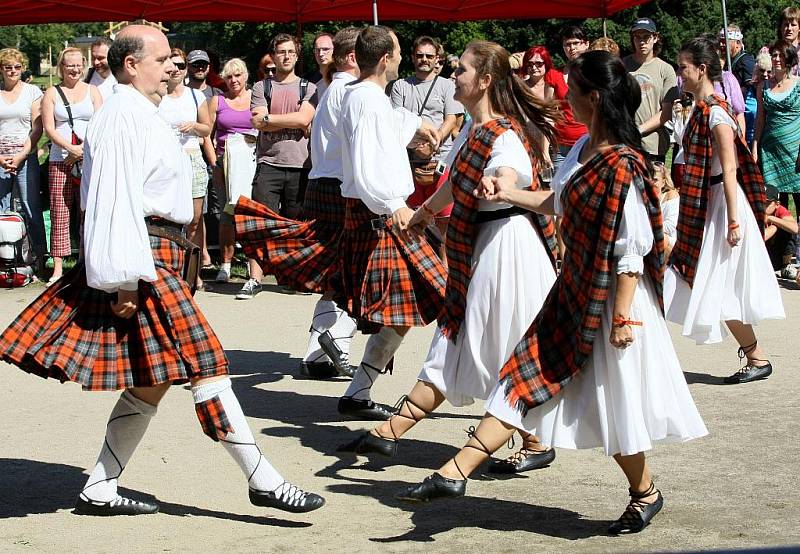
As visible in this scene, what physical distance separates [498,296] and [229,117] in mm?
6159

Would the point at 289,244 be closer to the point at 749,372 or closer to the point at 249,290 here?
the point at 749,372

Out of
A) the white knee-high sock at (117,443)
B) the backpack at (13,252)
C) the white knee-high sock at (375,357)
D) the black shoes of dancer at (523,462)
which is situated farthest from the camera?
the backpack at (13,252)

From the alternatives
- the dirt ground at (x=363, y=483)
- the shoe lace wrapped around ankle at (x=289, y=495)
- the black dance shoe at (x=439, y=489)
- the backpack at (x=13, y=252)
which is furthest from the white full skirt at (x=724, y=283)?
the backpack at (x=13, y=252)

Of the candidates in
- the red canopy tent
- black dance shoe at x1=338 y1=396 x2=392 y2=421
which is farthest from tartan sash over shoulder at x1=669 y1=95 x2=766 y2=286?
the red canopy tent

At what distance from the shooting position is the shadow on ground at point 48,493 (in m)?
4.98

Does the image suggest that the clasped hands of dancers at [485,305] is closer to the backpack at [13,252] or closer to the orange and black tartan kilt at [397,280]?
the orange and black tartan kilt at [397,280]

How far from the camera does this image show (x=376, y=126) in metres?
5.88

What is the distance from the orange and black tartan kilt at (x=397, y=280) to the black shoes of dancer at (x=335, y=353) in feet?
2.96

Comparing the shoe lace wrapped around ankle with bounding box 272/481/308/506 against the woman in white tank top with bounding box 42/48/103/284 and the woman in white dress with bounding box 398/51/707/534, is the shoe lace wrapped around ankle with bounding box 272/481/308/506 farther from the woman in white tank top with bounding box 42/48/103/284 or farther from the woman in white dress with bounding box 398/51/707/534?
the woman in white tank top with bounding box 42/48/103/284

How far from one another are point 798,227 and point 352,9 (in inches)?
194

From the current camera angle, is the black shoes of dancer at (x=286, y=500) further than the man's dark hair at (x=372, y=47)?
No

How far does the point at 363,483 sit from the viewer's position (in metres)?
5.39

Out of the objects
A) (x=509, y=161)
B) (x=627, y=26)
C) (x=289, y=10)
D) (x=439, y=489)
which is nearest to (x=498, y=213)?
(x=509, y=161)

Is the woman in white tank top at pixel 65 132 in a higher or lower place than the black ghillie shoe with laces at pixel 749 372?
higher
